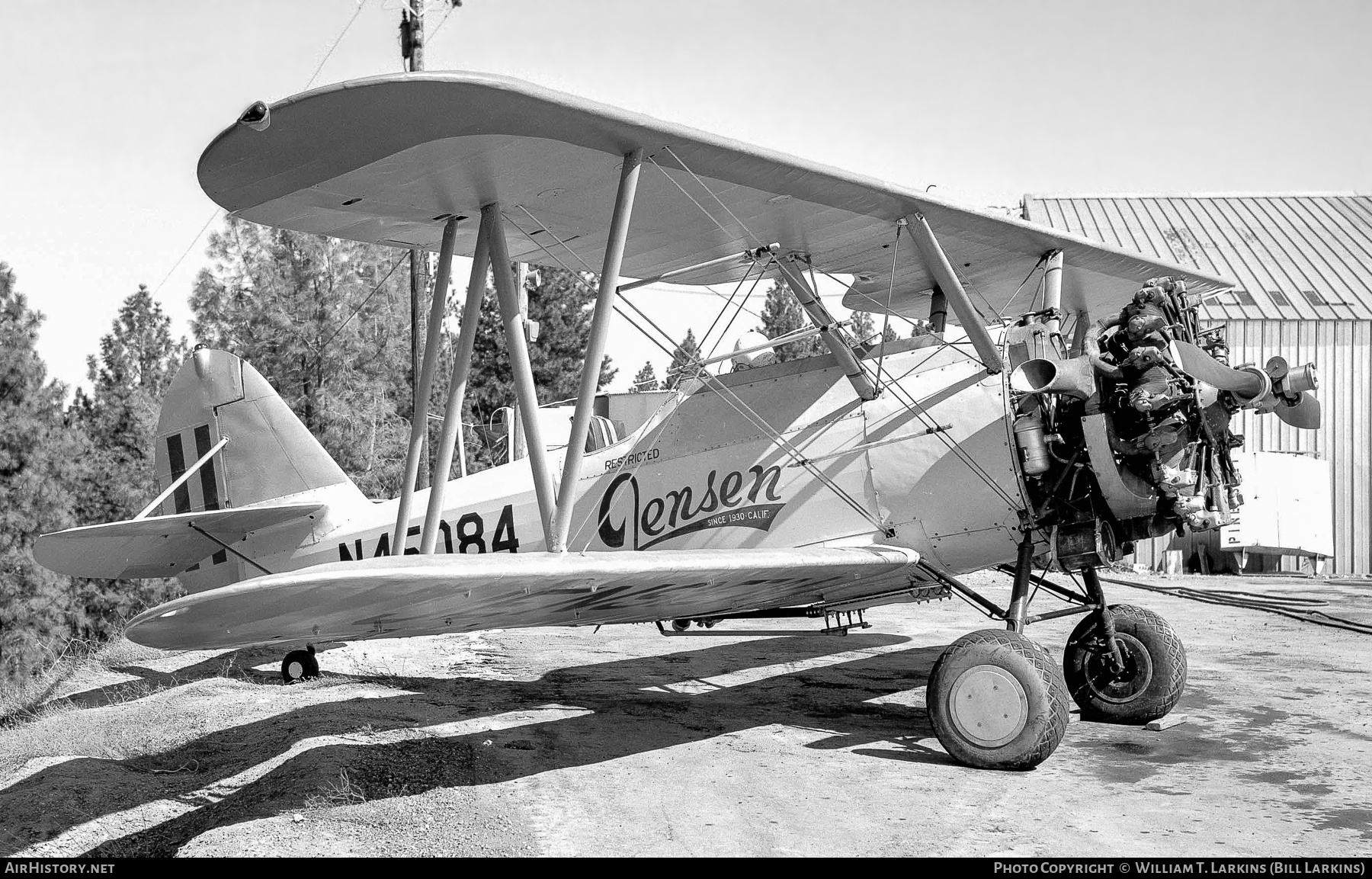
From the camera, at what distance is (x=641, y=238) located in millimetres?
7812

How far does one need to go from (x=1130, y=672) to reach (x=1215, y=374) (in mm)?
2069

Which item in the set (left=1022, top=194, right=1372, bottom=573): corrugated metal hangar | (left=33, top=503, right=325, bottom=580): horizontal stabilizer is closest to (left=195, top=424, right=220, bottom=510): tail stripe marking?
(left=33, top=503, right=325, bottom=580): horizontal stabilizer

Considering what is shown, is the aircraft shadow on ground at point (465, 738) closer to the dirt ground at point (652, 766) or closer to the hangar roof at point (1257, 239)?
the dirt ground at point (652, 766)

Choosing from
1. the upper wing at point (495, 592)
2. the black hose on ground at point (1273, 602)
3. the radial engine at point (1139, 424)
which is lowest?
the black hose on ground at point (1273, 602)

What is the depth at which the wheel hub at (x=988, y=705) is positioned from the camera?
5.54m

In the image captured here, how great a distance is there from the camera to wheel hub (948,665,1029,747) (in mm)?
5539

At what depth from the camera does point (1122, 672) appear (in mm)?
6840

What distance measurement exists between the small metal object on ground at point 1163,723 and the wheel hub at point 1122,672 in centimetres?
18

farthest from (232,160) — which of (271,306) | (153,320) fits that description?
(153,320)

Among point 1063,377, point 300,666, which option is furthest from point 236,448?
point 1063,377

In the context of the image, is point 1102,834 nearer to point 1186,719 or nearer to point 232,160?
point 1186,719

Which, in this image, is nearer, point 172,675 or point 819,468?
point 819,468

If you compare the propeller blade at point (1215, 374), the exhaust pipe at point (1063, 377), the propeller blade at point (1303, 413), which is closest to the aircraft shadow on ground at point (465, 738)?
the exhaust pipe at point (1063, 377)

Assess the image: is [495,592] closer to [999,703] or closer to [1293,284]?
[999,703]
